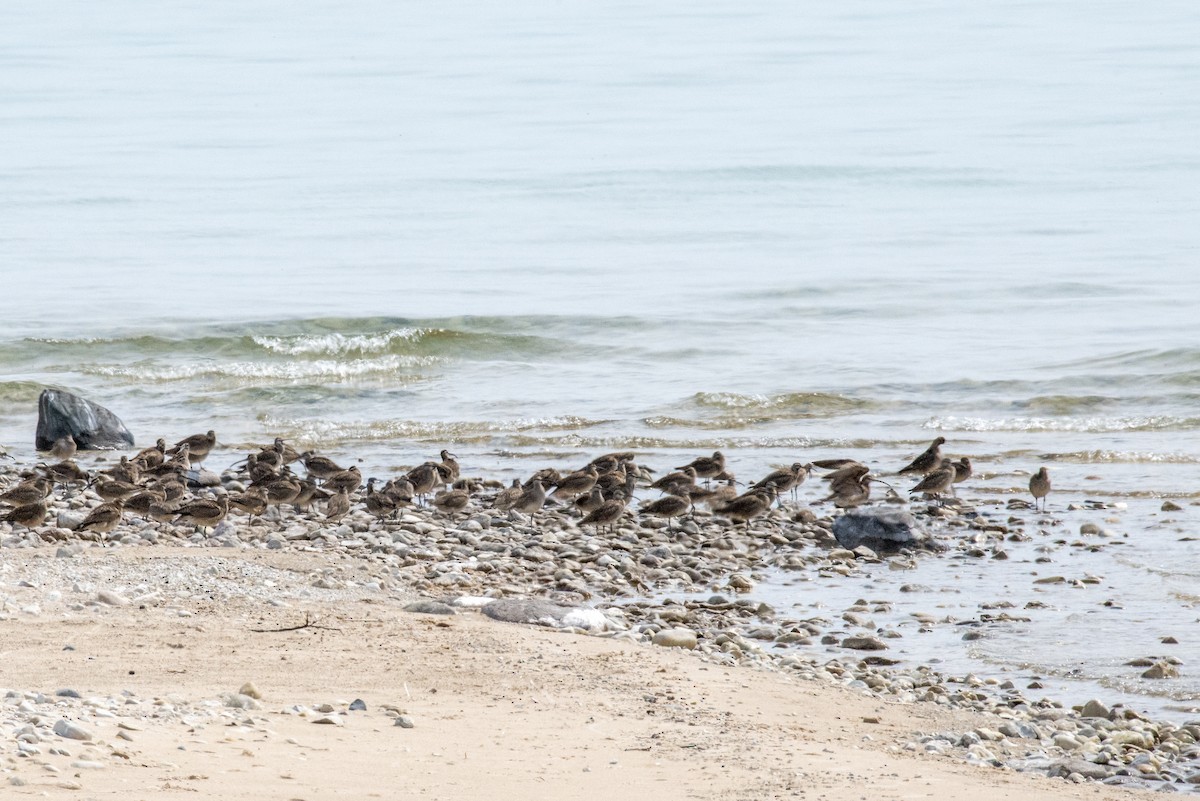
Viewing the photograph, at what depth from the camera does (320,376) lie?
910 inches

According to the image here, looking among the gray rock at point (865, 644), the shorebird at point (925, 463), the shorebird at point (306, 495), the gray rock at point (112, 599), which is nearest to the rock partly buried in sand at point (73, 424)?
the shorebird at point (306, 495)

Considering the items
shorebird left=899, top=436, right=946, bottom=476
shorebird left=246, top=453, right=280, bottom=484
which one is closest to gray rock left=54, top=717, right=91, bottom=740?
shorebird left=246, top=453, right=280, bottom=484

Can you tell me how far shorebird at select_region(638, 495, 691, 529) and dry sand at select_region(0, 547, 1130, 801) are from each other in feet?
11.5

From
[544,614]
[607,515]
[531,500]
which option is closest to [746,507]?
[607,515]

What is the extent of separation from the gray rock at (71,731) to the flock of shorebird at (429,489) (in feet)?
19.2

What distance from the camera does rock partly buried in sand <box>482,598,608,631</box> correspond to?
9797 mm

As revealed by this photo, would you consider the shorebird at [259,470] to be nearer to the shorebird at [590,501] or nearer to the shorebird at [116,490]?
the shorebird at [116,490]

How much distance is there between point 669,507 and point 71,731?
288 inches

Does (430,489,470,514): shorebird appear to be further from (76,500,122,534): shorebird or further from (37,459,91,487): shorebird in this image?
(37,459,91,487): shorebird

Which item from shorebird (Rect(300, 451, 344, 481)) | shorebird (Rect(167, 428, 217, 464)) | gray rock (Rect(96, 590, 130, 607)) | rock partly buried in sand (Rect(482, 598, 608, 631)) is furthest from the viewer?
shorebird (Rect(167, 428, 217, 464))

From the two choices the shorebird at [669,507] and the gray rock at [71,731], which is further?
the shorebird at [669,507]

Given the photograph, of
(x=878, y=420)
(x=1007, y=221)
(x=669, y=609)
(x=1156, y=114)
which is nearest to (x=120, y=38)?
(x=1156, y=114)

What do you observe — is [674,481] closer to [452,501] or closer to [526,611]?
[452,501]

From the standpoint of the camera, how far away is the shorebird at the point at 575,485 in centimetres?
1422
